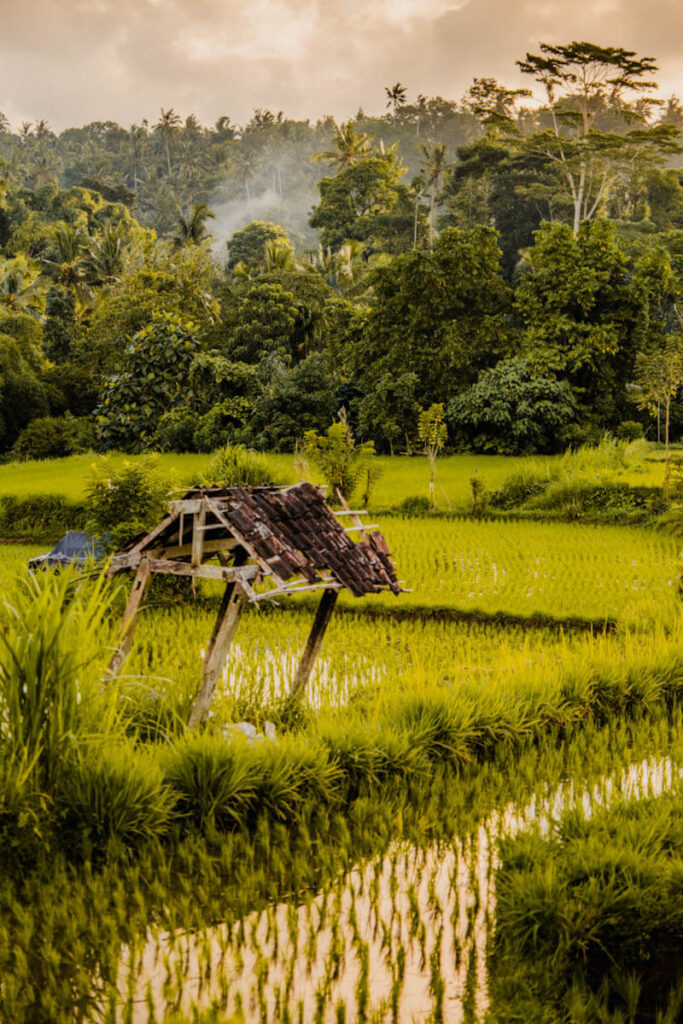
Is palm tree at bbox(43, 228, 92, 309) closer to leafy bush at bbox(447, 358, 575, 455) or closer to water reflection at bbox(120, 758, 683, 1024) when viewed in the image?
leafy bush at bbox(447, 358, 575, 455)

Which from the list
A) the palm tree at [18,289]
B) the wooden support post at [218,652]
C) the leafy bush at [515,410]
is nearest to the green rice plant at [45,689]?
the wooden support post at [218,652]

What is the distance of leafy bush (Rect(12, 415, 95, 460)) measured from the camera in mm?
21484

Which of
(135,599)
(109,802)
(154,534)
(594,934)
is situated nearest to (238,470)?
(154,534)

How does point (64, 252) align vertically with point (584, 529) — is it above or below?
above

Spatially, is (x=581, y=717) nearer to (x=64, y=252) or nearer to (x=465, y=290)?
(x=465, y=290)

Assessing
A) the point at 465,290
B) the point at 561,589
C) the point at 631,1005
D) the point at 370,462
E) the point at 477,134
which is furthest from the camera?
the point at 477,134

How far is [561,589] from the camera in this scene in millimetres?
8344

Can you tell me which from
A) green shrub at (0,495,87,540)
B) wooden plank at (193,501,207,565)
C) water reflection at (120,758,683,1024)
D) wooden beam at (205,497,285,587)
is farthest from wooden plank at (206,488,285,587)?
green shrub at (0,495,87,540)

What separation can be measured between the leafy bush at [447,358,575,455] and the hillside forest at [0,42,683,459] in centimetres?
4

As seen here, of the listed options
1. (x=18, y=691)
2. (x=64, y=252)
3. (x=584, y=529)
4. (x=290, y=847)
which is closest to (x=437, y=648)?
(x=290, y=847)

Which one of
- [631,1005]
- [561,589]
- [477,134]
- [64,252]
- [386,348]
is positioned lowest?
[631,1005]

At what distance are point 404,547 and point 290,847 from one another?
21.9 feet

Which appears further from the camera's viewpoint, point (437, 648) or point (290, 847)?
point (437, 648)

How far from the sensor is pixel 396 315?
66.0 ft
